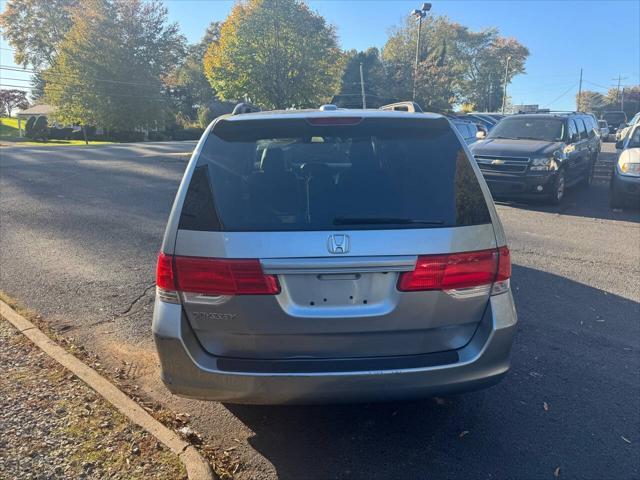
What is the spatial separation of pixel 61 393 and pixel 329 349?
2.00 meters

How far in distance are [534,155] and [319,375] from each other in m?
9.01

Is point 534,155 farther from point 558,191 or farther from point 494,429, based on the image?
point 494,429

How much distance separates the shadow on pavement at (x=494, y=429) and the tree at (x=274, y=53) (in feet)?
62.4

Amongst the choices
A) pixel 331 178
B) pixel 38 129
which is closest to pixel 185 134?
pixel 38 129

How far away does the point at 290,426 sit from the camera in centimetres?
338

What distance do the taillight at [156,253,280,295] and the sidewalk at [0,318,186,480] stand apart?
3.20ft

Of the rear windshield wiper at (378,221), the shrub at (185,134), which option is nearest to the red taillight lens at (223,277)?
the rear windshield wiper at (378,221)

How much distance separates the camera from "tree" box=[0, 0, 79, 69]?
59281 mm

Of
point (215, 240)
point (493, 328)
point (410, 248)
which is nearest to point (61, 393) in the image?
point (215, 240)

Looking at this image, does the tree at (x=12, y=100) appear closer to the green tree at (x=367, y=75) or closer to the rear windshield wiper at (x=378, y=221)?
the green tree at (x=367, y=75)

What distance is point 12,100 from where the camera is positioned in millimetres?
77625

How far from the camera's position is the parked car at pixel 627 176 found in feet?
32.2

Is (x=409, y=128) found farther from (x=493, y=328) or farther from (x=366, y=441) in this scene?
(x=366, y=441)

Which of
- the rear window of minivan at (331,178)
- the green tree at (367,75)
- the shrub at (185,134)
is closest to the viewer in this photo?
the rear window of minivan at (331,178)
